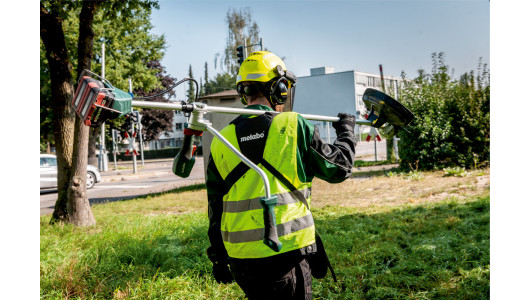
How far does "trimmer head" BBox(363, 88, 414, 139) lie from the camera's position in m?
3.02

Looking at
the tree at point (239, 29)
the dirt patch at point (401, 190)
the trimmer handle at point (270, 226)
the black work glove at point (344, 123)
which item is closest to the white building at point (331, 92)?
the tree at point (239, 29)

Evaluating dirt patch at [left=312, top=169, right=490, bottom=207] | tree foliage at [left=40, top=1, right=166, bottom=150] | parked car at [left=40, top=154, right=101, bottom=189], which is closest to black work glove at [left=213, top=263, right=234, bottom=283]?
dirt patch at [left=312, top=169, right=490, bottom=207]

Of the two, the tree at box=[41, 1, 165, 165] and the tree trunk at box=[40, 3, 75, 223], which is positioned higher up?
the tree at box=[41, 1, 165, 165]

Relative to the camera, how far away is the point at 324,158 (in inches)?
85.3

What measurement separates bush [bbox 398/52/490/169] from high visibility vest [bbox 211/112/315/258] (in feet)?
36.4

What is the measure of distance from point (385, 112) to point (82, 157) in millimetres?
5971

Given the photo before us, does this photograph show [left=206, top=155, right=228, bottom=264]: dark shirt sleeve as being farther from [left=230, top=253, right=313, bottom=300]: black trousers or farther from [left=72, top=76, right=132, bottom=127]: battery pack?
[left=72, top=76, right=132, bottom=127]: battery pack

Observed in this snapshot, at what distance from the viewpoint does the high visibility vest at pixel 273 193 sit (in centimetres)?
212

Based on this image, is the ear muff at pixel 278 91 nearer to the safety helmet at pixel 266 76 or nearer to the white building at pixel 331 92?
the safety helmet at pixel 266 76

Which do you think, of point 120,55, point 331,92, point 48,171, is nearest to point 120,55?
point 120,55

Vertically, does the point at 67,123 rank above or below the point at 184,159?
above

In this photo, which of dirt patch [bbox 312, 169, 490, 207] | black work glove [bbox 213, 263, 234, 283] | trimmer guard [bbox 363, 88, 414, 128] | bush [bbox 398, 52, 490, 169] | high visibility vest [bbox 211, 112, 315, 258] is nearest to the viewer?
high visibility vest [bbox 211, 112, 315, 258]

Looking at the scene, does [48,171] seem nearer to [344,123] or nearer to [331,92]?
[344,123]

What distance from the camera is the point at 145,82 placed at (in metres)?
29.3
